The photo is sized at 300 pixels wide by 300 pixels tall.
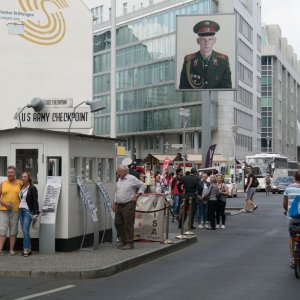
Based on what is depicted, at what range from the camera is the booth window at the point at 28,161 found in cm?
1383

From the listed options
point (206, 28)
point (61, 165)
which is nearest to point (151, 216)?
point (61, 165)

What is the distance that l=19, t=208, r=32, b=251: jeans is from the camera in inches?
509

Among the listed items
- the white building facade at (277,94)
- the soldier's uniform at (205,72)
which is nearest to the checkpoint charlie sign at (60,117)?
the soldier's uniform at (205,72)

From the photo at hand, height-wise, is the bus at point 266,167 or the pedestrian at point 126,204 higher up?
the bus at point 266,167

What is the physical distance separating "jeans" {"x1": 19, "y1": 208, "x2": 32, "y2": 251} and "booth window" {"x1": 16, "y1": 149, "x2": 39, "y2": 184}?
935 mm

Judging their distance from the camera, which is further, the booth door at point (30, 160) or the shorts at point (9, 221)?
the booth door at point (30, 160)

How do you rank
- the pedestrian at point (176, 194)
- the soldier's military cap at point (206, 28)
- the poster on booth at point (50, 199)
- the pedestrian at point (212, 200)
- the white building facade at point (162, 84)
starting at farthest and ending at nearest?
the white building facade at point (162, 84), the soldier's military cap at point (206, 28), the pedestrian at point (176, 194), the pedestrian at point (212, 200), the poster on booth at point (50, 199)

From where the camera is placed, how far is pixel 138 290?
9.70m

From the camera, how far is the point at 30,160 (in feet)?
45.6

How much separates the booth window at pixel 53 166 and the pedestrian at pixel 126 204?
1475 millimetres

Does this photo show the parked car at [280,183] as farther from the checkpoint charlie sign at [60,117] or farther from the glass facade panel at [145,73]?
the checkpoint charlie sign at [60,117]

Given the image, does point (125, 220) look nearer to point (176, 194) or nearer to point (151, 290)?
point (151, 290)

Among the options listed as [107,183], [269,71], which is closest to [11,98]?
[107,183]

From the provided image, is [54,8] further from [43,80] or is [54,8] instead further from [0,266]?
[0,266]
